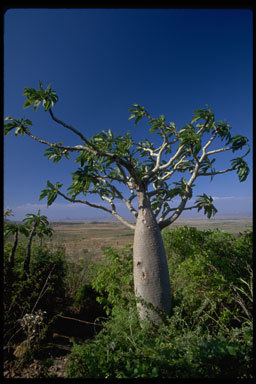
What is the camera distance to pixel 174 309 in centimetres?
153

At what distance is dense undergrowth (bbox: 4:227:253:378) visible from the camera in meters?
0.90

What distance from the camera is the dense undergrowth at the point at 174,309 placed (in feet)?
2.95

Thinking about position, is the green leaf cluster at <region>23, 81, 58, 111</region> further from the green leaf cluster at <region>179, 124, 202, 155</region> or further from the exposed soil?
the exposed soil

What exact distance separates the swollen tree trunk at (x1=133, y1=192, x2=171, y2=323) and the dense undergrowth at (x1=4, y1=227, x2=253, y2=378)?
14 centimetres

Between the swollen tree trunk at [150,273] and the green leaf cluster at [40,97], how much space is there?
1.65 meters

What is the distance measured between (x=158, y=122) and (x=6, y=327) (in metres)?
3.25

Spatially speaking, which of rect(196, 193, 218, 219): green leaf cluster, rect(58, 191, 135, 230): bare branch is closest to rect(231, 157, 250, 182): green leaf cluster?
rect(196, 193, 218, 219): green leaf cluster

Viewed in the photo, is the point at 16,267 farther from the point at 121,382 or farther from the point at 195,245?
the point at 195,245

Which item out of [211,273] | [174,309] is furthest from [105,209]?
[211,273]

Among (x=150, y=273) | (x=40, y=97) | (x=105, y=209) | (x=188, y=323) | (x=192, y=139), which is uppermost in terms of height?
(x=40, y=97)

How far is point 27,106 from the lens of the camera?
165cm

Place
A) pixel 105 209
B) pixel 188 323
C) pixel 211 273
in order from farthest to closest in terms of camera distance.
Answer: pixel 105 209 → pixel 211 273 → pixel 188 323

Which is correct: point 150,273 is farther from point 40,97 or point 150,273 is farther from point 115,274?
point 40,97

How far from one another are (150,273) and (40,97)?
2258mm
